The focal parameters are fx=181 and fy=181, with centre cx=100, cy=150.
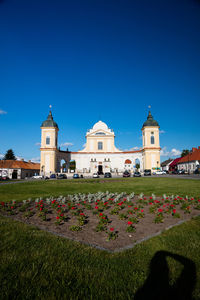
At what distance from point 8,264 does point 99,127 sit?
2637 inches

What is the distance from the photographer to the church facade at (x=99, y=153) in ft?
195

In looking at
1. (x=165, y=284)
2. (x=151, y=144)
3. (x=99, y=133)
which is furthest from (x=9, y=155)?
(x=165, y=284)

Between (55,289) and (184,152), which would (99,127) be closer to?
(184,152)

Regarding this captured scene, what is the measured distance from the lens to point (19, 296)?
7.48 feet

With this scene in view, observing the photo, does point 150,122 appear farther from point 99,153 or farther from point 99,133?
point 99,153

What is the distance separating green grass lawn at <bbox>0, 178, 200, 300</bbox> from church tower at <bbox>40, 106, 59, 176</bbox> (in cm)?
5636

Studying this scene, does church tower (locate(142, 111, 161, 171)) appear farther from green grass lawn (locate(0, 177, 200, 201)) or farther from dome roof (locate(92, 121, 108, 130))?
green grass lawn (locate(0, 177, 200, 201))

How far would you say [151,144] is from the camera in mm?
61000

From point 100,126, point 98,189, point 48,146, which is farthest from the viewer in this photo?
point 100,126

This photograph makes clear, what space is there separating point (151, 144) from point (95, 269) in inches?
2395

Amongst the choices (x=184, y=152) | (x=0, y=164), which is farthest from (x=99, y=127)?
(x=184, y=152)

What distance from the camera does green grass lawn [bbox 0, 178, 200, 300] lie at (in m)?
2.35

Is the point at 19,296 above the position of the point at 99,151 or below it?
below

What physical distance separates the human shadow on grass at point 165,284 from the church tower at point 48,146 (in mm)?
57435
